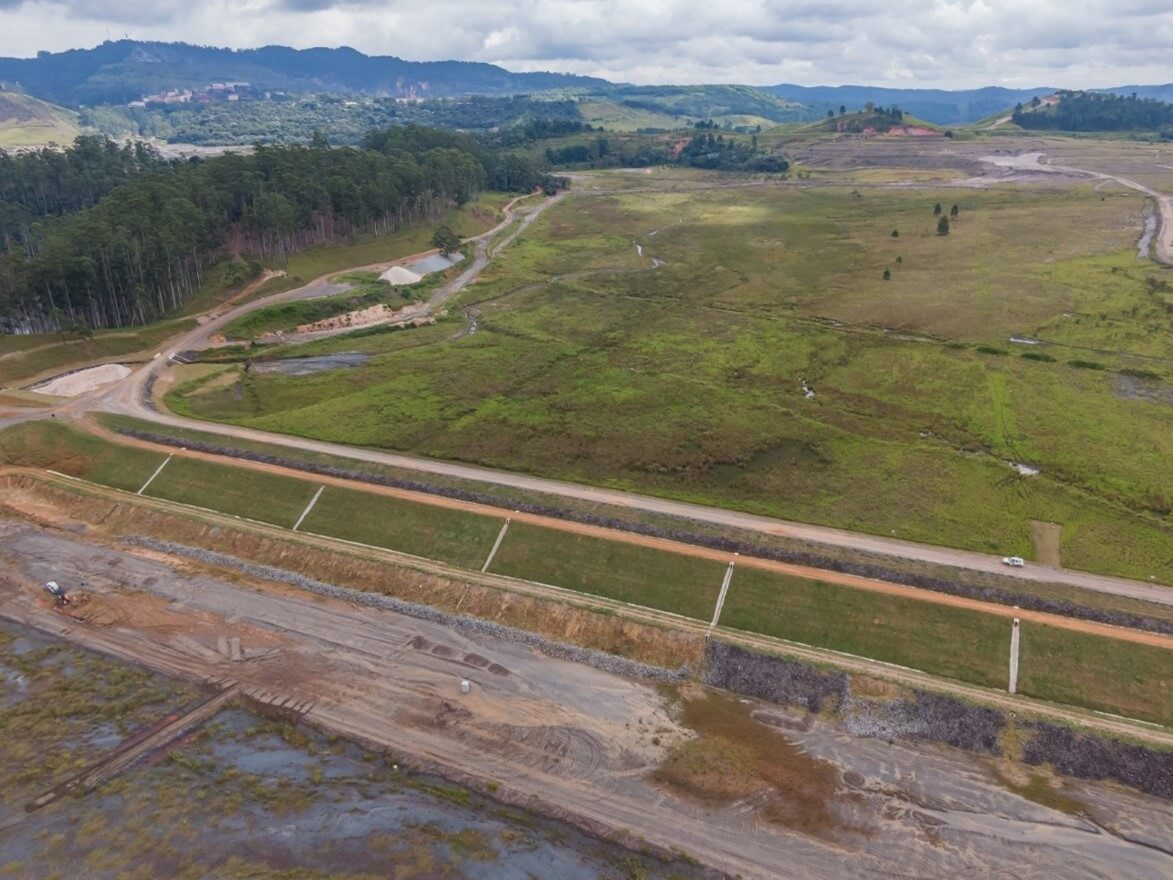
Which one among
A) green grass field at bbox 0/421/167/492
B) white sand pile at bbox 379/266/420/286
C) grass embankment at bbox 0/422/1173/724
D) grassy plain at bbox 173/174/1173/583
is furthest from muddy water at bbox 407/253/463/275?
grass embankment at bbox 0/422/1173/724

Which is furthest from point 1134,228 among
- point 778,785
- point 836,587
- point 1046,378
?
point 778,785

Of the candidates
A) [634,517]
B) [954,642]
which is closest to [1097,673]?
[954,642]

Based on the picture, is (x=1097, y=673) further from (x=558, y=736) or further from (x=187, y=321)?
(x=187, y=321)

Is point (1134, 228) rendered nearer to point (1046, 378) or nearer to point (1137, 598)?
point (1046, 378)

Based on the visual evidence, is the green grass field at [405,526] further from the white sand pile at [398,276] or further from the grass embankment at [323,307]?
the white sand pile at [398,276]

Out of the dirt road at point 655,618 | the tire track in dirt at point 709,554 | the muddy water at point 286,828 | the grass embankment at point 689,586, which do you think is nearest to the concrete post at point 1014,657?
the grass embankment at point 689,586
